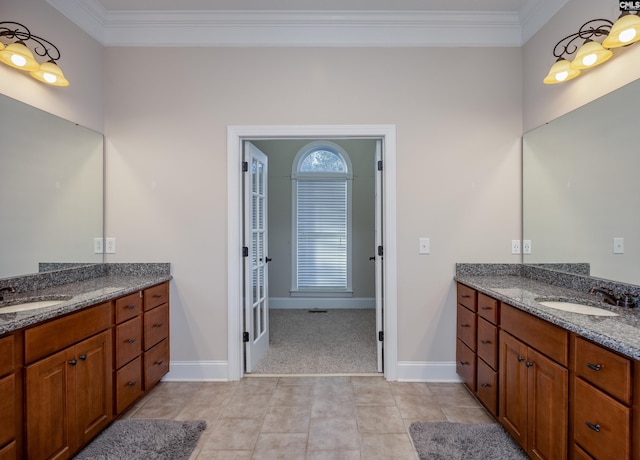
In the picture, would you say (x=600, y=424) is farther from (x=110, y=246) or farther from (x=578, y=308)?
(x=110, y=246)

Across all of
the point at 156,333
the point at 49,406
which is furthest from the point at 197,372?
the point at 49,406

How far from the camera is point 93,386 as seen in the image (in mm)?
1779

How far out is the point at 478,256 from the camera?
8.48 feet

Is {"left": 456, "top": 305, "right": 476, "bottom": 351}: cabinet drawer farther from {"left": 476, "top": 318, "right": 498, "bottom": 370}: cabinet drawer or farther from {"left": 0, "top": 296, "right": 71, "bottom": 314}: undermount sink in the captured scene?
{"left": 0, "top": 296, "right": 71, "bottom": 314}: undermount sink

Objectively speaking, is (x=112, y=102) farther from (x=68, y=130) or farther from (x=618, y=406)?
(x=618, y=406)

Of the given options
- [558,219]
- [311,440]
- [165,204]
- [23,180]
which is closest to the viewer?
[311,440]

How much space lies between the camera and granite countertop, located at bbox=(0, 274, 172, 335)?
1382 mm

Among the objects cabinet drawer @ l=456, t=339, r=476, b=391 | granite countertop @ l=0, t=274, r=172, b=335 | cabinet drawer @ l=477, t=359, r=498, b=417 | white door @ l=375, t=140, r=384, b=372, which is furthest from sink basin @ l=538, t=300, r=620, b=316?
granite countertop @ l=0, t=274, r=172, b=335

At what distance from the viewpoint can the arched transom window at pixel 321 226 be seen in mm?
4914

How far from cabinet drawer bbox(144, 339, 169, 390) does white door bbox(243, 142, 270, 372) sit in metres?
0.64

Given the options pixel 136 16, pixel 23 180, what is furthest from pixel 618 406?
pixel 136 16

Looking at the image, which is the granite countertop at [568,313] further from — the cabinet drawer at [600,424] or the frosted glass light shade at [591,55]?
the frosted glass light shade at [591,55]

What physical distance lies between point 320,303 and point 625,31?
4272mm

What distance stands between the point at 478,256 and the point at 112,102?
3.31 m
